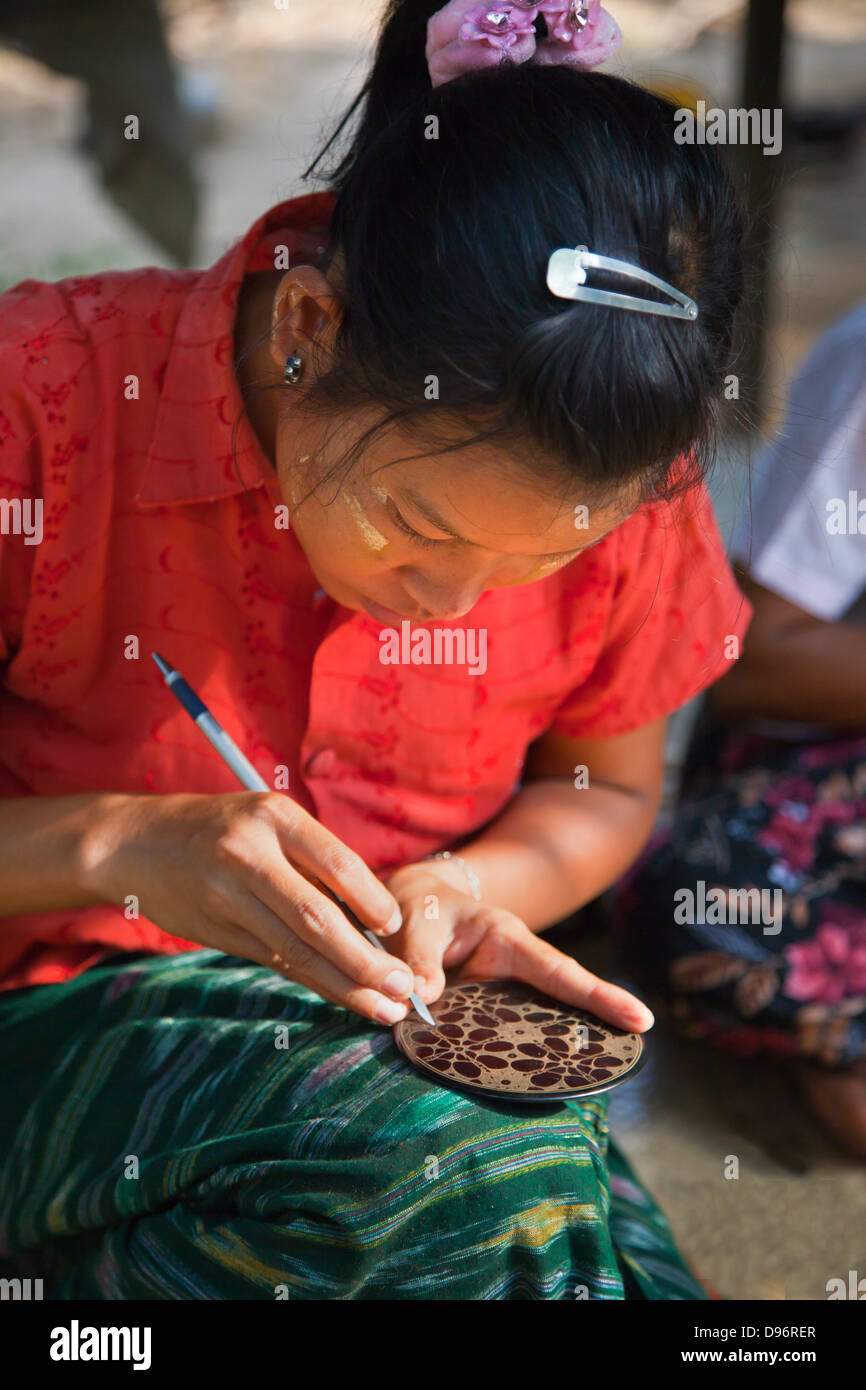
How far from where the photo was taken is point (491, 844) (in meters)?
1.37

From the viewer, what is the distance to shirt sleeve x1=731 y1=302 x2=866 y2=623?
165 centimetres

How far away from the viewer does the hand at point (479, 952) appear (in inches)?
44.7

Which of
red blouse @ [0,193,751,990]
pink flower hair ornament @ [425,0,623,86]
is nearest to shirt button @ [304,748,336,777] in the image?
red blouse @ [0,193,751,990]

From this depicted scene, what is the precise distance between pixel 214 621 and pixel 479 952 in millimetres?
395

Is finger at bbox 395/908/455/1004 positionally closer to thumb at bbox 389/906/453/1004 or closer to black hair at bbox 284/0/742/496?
thumb at bbox 389/906/453/1004

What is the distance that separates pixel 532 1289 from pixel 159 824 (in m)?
0.46

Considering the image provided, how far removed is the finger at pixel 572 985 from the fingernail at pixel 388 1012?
0.18 meters

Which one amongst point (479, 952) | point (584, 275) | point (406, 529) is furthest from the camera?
point (479, 952)

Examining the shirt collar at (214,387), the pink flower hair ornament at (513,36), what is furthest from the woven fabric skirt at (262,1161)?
the pink flower hair ornament at (513,36)

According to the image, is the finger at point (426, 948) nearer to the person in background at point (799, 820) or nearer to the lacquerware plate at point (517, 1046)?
the lacquerware plate at point (517, 1046)

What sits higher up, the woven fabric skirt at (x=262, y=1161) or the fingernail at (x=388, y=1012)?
the fingernail at (x=388, y=1012)

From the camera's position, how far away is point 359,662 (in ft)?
4.06

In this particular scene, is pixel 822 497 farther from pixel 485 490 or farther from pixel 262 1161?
pixel 262 1161

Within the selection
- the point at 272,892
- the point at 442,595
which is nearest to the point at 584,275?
the point at 442,595
